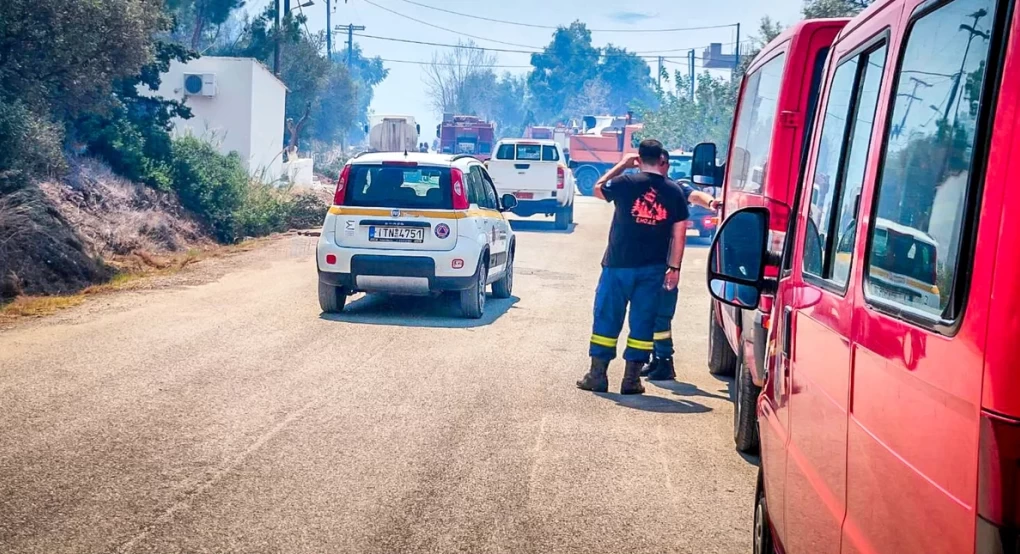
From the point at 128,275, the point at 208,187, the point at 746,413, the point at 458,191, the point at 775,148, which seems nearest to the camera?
the point at 775,148

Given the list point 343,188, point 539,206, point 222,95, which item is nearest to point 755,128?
point 343,188

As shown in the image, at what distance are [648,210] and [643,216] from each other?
0.19 ft

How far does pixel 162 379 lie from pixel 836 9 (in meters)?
25.0

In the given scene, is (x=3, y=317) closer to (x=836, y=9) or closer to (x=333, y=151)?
(x=836, y=9)

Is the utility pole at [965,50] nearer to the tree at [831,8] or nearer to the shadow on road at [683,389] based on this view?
the shadow on road at [683,389]

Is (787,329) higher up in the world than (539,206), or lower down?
higher up

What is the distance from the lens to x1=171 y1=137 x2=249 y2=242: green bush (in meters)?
22.1

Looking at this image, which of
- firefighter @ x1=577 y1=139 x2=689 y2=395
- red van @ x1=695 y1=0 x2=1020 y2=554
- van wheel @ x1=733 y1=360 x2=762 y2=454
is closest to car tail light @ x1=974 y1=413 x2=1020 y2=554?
red van @ x1=695 y1=0 x2=1020 y2=554

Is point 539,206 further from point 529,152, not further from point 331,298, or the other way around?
point 331,298

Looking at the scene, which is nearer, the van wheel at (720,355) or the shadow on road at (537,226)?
the van wheel at (720,355)

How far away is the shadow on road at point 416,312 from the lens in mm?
12258

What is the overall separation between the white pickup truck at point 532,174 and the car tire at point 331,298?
48.4ft

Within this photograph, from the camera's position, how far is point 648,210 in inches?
348

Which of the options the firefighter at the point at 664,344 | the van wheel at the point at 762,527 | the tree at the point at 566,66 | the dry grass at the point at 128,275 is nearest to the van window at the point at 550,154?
the dry grass at the point at 128,275
